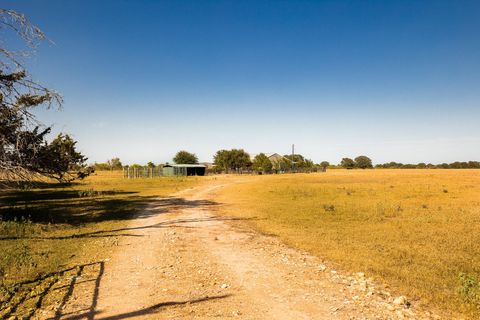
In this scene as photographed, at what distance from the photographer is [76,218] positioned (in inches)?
688

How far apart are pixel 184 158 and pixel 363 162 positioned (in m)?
89.2

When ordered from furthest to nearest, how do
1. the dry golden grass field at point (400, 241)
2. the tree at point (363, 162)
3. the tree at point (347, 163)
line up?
1. the tree at point (347, 163)
2. the tree at point (363, 162)
3. the dry golden grass field at point (400, 241)

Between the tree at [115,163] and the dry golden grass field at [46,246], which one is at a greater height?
the tree at [115,163]

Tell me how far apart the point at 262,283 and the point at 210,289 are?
46.8 inches

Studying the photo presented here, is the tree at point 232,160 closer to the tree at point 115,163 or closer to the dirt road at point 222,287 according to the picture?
the tree at point 115,163

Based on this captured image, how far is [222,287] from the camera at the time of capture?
725cm

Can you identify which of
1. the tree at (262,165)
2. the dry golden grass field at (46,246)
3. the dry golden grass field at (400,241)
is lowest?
the dry golden grass field at (400,241)

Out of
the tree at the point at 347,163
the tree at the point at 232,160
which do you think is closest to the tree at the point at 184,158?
the tree at the point at 232,160

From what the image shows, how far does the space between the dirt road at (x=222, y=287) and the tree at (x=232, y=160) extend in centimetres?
9285

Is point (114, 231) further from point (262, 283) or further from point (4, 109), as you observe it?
point (262, 283)

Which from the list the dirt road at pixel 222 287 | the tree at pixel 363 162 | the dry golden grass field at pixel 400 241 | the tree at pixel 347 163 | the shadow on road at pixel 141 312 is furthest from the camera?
the tree at pixel 347 163

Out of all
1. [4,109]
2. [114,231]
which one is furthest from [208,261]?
[4,109]

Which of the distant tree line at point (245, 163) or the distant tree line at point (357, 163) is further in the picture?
the distant tree line at point (357, 163)

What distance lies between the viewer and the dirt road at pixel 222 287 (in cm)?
603
